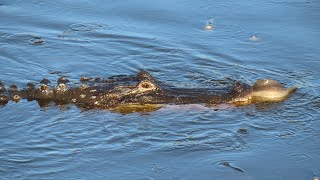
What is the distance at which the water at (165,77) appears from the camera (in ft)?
23.3

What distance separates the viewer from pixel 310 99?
879cm

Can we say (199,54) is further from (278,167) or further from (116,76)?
(278,167)

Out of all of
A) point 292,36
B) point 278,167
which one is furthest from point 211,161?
point 292,36

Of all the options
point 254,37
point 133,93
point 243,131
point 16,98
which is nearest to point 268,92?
point 243,131

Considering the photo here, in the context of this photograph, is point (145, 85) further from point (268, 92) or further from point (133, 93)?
point (268, 92)

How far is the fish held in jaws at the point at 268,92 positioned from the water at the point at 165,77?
152mm

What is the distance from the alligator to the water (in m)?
0.15

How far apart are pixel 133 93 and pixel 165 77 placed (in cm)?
82

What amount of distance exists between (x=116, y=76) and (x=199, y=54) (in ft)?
4.96

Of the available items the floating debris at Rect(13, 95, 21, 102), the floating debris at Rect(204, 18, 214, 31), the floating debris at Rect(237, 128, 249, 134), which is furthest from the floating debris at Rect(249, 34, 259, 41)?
the floating debris at Rect(13, 95, 21, 102)

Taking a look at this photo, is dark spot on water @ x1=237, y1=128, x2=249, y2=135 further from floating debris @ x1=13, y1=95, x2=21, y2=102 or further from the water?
floating debris @ x1=13, y1=95, x2=21, y2=102

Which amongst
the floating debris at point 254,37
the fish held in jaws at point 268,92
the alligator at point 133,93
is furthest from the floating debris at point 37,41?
the fish held in jaws at point 268,92

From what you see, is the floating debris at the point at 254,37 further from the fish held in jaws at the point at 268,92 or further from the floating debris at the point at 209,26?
the fish held in jaws at the point at 268,92

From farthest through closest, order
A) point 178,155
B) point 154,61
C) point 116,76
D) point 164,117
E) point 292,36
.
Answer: point 292,36, point 154,61, point 116,76, point 164,117, point 178,155
